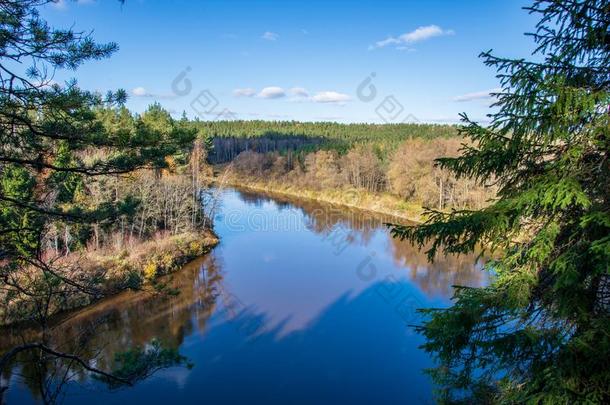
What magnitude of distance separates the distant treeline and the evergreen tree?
53802mm

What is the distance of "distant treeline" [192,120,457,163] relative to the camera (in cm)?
7481

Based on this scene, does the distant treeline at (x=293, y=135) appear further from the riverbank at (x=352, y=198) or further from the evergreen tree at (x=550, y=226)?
the evergreen tree at (x=550, y=226)

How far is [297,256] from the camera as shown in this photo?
25.9 m

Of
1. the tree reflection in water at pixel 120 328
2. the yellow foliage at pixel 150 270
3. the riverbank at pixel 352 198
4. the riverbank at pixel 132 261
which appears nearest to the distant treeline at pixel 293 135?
the riverbank at pixel 352 198

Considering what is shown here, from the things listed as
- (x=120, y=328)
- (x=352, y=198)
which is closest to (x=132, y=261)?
(x=120, y=328)

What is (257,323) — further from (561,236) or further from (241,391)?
(561,236)

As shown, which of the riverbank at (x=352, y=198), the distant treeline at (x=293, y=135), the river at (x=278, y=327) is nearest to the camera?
the river at (x=278, y=327)

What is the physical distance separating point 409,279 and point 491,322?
18720 mm

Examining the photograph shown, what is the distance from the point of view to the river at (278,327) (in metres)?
12.1

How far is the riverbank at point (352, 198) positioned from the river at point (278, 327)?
873cm

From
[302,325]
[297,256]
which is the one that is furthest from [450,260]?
[302,325]

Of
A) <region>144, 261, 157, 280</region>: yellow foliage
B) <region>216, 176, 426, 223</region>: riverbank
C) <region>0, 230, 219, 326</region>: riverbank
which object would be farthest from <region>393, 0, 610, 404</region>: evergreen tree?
<region>216, 176, 426, 223</region>: riverbank

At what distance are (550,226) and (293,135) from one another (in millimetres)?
97310

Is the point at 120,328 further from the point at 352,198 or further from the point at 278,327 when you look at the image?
the point at 352,198
